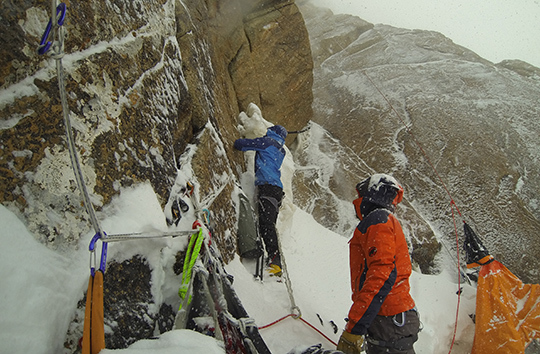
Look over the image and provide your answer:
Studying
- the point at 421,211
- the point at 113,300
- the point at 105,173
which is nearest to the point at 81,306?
the point at 113,300

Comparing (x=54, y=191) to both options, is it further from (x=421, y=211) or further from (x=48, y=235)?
(x=421, y=211)

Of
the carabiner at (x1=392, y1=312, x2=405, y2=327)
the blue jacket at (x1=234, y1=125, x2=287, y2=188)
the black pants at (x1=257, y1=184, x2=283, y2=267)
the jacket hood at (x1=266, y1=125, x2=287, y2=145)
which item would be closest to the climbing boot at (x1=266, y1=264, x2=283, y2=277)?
the black pants at (x1=257, y1=184, x2=283, y2=267)

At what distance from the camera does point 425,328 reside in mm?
3879

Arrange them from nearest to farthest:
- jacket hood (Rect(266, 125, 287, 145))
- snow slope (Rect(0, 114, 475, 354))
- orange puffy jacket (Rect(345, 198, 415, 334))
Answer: snow slope (Rect(0, 114, 475, 354))
orange puffy jacket (Rect(345, 198, 415, 334))
jacket hood (Rect(266, 125, 287, 145))

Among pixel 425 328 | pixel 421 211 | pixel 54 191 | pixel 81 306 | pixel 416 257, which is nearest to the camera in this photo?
pixel 81 306

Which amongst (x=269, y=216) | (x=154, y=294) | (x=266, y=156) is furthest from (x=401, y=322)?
(x=266, y=156)

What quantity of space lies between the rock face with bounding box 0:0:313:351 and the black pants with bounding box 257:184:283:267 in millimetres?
440

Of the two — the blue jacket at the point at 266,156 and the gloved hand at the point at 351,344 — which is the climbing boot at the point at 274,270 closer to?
the blue jacket at the point at 266,156

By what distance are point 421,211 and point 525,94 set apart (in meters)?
5.16

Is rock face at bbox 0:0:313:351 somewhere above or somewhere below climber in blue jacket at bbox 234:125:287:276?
above

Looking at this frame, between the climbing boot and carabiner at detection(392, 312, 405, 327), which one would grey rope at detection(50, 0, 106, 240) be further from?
the climbing boot

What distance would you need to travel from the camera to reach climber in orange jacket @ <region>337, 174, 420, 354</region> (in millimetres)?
2066

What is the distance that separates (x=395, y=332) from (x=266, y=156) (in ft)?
8.12

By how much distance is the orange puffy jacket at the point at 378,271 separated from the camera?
2062 mm
